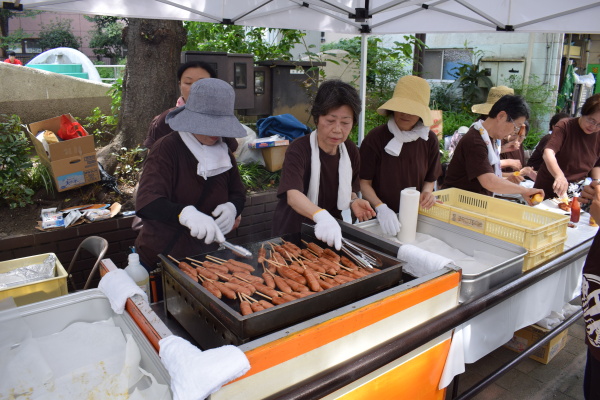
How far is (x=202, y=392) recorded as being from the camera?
1197mm

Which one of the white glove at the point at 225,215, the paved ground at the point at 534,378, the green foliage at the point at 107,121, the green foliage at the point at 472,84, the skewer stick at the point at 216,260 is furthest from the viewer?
the green foliage at the point at 472,84

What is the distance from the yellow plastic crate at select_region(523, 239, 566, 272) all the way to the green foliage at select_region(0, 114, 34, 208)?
14.6 feet

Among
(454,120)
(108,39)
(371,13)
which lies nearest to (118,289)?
(371,13)

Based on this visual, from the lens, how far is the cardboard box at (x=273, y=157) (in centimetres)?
576

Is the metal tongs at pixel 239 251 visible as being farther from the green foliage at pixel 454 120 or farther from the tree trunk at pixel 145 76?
the green foliage at pixel 454 120

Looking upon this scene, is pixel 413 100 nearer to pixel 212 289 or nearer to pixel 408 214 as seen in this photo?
pixel 408 214

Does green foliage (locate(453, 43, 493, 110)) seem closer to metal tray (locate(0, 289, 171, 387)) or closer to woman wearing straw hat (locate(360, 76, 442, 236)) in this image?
woman wearing straw hat (locate(360, 76, 442, 236))

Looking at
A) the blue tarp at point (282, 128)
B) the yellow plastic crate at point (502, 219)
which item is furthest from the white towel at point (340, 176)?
the blue tarp at point (282, 128)

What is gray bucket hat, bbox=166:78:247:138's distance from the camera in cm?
222

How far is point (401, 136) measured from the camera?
9.87 ft

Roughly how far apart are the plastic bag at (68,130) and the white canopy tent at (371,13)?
124cm

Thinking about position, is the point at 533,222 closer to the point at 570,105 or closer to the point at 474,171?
the point at 474,171

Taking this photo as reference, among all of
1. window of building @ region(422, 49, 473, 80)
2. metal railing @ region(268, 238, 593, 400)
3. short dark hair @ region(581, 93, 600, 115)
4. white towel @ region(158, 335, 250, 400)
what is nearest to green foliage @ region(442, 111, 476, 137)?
window of building @ region(422, 49, 473, 80)

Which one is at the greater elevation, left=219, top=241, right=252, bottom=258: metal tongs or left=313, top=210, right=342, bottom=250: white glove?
left=313, top=210, right=342, bottom=250: white glove
